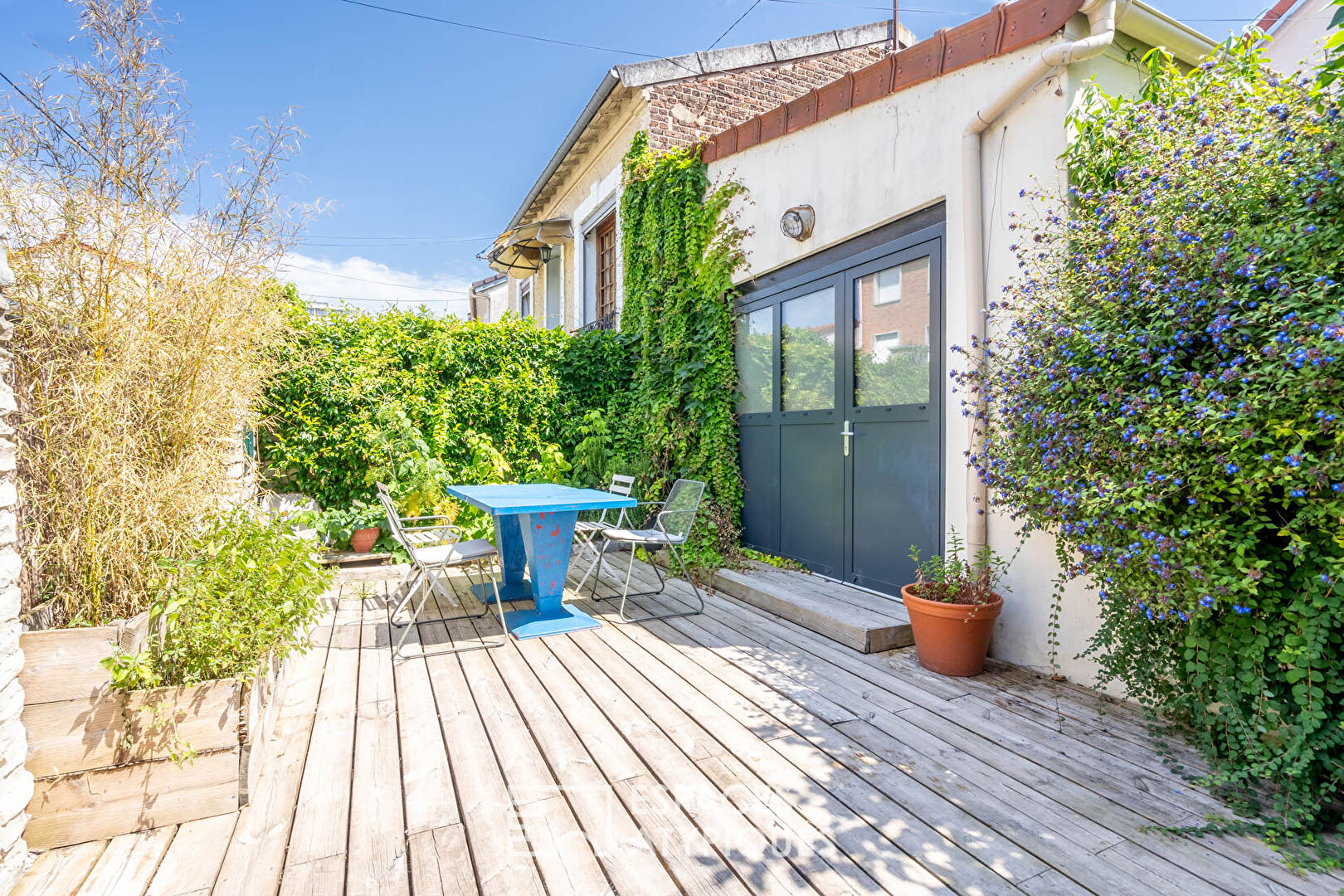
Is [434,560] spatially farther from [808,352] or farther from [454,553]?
[808,352]

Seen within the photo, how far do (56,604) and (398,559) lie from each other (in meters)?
3.50

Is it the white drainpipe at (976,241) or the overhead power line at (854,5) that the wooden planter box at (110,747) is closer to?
the white drainpipe at (976,241)

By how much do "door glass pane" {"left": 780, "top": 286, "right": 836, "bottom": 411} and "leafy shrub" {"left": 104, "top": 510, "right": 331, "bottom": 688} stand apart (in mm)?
3301

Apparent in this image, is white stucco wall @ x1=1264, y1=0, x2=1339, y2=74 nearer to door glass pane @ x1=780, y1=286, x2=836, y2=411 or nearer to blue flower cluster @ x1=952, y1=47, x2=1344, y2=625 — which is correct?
blue flower cluster @ x1=952, y1=47, x2=1344, y2=625

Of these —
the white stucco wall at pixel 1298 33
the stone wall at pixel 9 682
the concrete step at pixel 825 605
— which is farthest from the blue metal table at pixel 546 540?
the white stucco wall at pixel 1298 33

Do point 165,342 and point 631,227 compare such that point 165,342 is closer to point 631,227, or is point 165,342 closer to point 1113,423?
point 1113,423

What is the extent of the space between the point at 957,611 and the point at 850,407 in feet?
5.34

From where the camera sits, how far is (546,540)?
3.70 meters

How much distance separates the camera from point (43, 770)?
175cm

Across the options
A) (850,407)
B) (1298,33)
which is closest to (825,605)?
(850,407)

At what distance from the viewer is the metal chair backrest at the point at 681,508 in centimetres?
439

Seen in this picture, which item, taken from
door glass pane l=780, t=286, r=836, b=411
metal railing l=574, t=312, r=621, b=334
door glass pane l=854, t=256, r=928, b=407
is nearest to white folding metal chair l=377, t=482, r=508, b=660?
door glass pane l=780, t=286, r=836, b=411

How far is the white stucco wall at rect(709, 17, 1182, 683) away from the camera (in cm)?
298

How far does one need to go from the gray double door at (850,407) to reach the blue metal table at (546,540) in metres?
1.48
